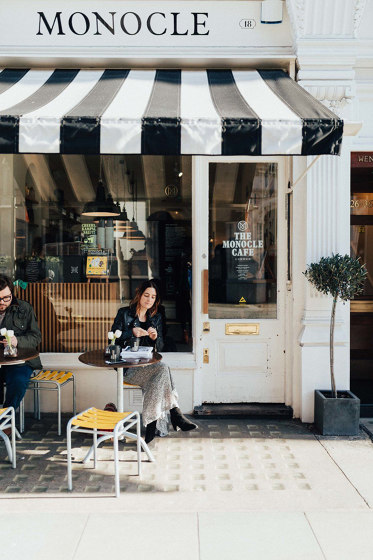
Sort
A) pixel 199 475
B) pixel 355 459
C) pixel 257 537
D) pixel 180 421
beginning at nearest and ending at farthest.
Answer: pixel 257 537, pixel 199 475, pixel 355 459, pixel 180 421

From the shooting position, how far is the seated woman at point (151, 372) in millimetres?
4883

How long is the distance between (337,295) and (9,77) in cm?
383

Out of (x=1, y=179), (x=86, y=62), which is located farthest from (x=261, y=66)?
(x=1, y=179)

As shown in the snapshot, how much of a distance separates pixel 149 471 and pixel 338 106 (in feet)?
12.8

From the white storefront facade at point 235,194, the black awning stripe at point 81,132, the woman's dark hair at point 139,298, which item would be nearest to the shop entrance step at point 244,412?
the white storefront facade at point 235,194

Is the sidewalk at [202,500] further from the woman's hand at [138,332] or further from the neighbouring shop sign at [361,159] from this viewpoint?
the neighbouring shop sign at [361,159]

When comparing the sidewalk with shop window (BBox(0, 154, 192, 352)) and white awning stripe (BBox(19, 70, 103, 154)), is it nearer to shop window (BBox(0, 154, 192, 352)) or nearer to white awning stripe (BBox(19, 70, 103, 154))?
shop window (BBox(0, 154, 192, 352))

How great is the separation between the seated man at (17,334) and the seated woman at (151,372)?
79 centimetres

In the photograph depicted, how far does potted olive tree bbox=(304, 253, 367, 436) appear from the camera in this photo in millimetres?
5078

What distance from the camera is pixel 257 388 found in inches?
233

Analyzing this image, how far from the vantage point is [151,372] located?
16.4ft

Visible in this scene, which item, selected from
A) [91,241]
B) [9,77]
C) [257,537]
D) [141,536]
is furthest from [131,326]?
[9,77]

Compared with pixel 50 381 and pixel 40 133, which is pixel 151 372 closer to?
pixel 50 381

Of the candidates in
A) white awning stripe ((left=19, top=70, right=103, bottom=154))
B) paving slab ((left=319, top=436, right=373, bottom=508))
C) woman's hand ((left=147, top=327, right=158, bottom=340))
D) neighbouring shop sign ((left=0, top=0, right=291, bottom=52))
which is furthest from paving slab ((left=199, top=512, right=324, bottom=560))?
neighbouring shop sign ((left=0, top=0, right=291, bottom=52))
